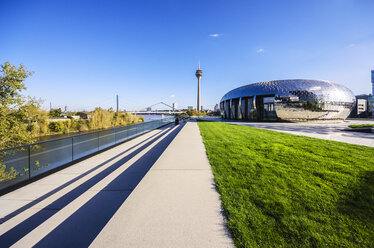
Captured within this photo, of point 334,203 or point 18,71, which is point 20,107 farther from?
point 334,203

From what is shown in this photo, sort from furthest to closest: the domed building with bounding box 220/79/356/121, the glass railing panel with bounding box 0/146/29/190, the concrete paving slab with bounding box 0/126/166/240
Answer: the domed building with bounding box 220/79/356/121 → the glass railing panel with bounding box 0/146/29/190 → the concrete paving slab with bounding box 0/126/166/240

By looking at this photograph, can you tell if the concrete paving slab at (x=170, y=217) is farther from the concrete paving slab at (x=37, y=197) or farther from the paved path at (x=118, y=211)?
the concrete paving slab at (x=37, y=197)

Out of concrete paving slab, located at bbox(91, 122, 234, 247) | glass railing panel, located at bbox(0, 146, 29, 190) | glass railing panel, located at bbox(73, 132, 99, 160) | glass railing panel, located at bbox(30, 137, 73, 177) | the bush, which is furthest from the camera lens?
the bush

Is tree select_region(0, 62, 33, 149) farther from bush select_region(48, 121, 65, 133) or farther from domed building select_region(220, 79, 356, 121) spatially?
domed building select_region(220, 79, 356, 121)

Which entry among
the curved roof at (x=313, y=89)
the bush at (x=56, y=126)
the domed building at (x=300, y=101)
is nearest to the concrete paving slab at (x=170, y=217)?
the bush at (x=56, y=126)

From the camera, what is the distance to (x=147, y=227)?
2.12 metres

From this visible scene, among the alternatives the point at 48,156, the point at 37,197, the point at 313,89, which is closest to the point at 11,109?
the point at 48,156

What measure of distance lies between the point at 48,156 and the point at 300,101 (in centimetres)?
4174

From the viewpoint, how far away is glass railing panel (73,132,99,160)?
6.20 meters

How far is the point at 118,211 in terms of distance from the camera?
2.44 metres

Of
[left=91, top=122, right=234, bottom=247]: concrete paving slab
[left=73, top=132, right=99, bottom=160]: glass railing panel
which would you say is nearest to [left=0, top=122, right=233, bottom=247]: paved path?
[left=91, top=122, right=234, bottom=247]: concrete paving slab

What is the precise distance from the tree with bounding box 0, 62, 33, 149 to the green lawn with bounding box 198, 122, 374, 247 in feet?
30.5

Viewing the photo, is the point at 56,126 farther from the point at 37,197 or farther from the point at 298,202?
the point at 298,202

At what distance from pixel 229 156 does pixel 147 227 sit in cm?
422
